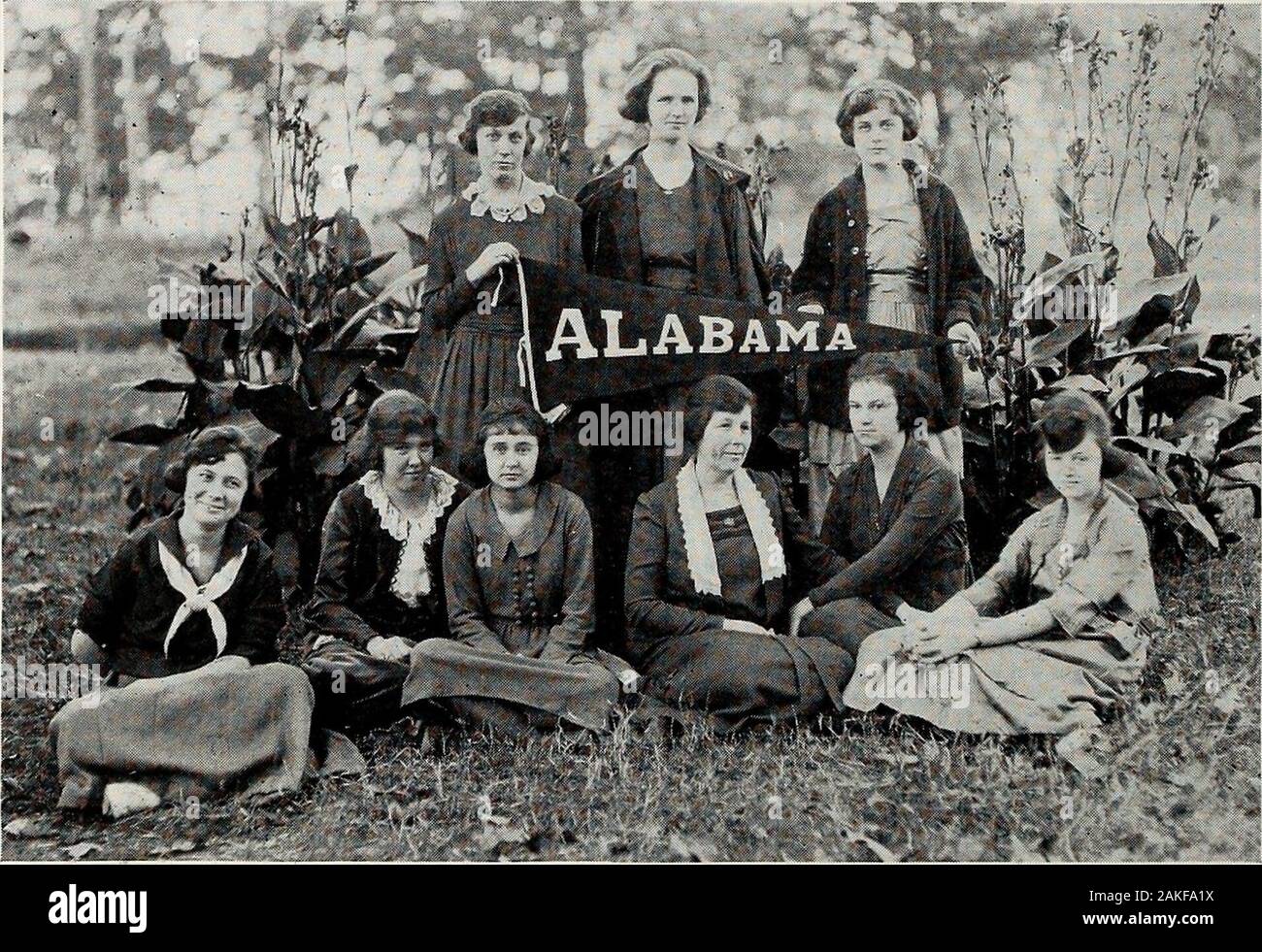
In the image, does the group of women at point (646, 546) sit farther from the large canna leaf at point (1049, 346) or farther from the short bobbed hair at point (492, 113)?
the large canna leaf at point (1049, 346)

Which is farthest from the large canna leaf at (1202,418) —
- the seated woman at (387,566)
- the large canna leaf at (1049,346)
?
the seated woman at (387,566)

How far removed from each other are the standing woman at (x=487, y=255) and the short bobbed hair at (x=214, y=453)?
0.79m

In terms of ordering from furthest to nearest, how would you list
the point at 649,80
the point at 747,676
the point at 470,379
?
the point at 649,80 → the point at 470,379 → the point at 747,676

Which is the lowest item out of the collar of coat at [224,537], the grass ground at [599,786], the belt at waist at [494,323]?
the grass ground at [599,786]

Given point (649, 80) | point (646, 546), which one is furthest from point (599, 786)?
point (649, 80)

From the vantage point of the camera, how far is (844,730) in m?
5.91

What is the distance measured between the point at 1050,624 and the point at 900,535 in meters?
0.75

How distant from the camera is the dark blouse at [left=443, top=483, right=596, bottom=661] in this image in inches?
231

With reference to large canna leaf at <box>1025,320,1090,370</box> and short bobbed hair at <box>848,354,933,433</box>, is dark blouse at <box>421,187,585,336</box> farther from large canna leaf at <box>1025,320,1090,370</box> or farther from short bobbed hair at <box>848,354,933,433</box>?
large canna leaf at <box>1025,320,1090,370</box>

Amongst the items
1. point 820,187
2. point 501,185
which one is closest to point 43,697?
point 501,185

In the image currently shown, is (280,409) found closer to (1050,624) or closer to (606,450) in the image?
(606,450)

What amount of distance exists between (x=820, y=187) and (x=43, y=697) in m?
3.86

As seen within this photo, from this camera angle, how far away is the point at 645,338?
5.99 metres

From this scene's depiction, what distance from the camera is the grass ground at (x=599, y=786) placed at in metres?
5.75
